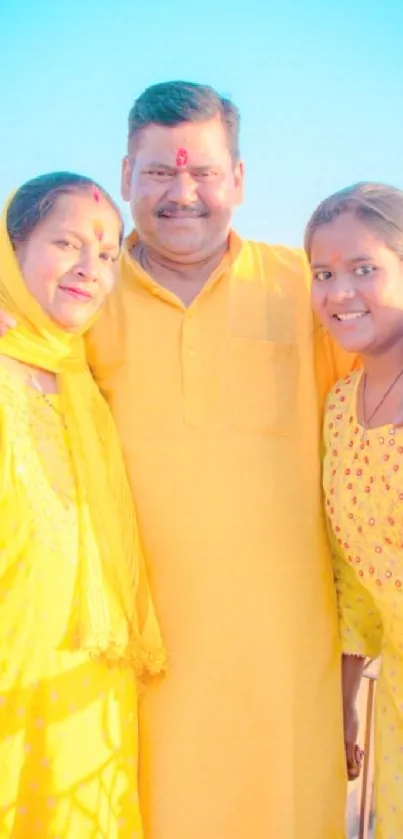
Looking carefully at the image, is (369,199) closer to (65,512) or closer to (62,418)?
(62,418)

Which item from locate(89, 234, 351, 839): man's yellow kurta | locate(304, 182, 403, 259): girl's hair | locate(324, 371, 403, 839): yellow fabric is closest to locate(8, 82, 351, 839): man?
locate(89, 234, 351, 839): man's yellow kurta

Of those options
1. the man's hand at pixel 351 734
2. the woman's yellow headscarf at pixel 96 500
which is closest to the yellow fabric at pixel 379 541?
the man's hand at pixel 351 734

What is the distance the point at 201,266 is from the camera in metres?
2.29

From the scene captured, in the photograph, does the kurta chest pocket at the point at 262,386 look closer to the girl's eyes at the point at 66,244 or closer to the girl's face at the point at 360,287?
the girl's face at the point at 360,287

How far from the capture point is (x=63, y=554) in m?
1.79

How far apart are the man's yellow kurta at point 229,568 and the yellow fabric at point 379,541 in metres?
0.11

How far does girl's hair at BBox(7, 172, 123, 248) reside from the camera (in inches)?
77.3

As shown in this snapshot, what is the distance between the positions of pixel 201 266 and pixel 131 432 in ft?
1.66

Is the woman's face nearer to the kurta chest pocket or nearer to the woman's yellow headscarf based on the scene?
the woman's yellow headscarf

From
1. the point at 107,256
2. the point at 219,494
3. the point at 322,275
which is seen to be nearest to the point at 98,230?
the point at 107,256

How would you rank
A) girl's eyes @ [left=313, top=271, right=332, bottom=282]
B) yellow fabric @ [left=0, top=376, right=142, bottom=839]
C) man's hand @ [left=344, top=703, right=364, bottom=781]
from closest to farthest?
1. yellow fabric @ [left=0, top=376, right=142, bottom=839]
2. girl's eyes @ [left=313, top=271, right=332, bottom=282]
3. man's hand @ [left=344, top=703, right=364, bottom=781]

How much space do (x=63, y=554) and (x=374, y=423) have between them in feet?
2.53

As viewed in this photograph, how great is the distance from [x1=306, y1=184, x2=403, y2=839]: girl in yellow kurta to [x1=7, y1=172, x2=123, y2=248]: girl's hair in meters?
0.59

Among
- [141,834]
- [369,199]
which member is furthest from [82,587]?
[369,199]
